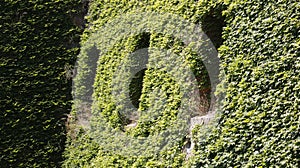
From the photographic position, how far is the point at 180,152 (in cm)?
681

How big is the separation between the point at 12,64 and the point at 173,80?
144 inches

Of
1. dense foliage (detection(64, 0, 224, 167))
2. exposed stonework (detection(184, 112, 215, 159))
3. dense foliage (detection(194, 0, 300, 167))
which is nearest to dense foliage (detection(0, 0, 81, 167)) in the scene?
dense foliage (detection(64, 0, 224, 167))

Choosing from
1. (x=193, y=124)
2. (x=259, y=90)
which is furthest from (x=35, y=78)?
(x=259, y=90)

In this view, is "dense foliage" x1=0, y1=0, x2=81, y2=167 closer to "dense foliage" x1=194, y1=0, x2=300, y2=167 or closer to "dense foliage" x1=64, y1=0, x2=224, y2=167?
"dense foliage" x1=64, y1=0, x2=224, y2=167

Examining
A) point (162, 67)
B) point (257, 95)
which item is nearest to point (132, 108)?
point (162, 67)

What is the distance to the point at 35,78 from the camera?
32.0ft

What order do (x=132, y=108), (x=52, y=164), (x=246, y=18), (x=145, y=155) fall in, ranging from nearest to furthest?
(x=246, y=18), (x=145, y=155), (x=132, y=108), (x=52, y=164)

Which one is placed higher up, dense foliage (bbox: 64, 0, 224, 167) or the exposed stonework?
dense foliage (bbox: 64, 0, 224, 167)

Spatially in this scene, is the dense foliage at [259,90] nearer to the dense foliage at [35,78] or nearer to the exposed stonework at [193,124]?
the exposed stonework at [193,124]

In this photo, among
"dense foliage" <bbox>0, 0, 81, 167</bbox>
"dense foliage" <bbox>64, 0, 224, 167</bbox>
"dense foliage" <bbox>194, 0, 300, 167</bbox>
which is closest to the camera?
"dense foliage" <bbox>194, 0, 300, 167</bbox>

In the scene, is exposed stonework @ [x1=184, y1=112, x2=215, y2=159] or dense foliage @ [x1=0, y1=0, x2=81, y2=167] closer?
exposed stonework @ [x1=184, y1=112, x2=215, y2=159]

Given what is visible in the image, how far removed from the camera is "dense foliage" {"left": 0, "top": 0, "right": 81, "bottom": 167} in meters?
9.43

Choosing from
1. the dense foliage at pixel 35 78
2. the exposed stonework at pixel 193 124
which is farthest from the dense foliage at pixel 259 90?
the dense foliage at pixel 35 78

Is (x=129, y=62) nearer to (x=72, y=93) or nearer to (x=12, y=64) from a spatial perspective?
(x=72, y=93)
